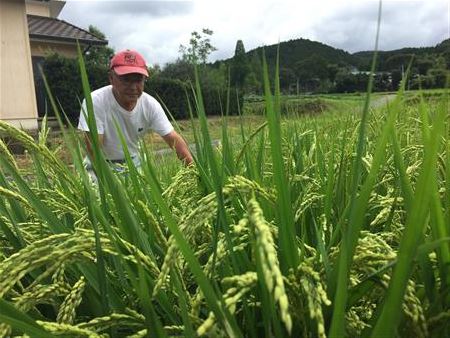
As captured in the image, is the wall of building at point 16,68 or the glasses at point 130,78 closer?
the glasses at point 130,78

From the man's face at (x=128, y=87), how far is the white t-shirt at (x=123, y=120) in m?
0.08

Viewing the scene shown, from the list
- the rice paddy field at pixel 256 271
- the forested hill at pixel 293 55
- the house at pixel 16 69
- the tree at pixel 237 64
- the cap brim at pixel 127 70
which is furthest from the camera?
the house at pixel 16 69

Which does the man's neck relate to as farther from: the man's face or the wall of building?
the wall of building

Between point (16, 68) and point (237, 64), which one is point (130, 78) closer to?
point (237, 64)

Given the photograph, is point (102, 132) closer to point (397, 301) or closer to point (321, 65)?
point (321, 65)

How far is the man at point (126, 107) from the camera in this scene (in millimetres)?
3943

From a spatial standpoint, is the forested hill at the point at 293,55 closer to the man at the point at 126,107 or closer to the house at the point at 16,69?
the man at the point at 126,107

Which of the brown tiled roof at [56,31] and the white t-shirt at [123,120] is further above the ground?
the brown tiled roof at [56,31]

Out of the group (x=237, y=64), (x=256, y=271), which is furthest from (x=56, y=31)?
(x=256, y=271)

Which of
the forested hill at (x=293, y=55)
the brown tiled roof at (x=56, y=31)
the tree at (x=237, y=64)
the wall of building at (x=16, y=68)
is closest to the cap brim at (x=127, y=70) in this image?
the tree at (x=237, y=64)

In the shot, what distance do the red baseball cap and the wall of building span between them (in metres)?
11.6

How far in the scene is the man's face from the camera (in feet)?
13.0

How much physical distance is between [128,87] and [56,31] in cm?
1875

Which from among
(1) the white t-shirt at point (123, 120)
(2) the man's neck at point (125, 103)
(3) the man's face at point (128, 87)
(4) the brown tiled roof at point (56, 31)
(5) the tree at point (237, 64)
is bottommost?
(1) the white t-shirt at point (123, 120)
